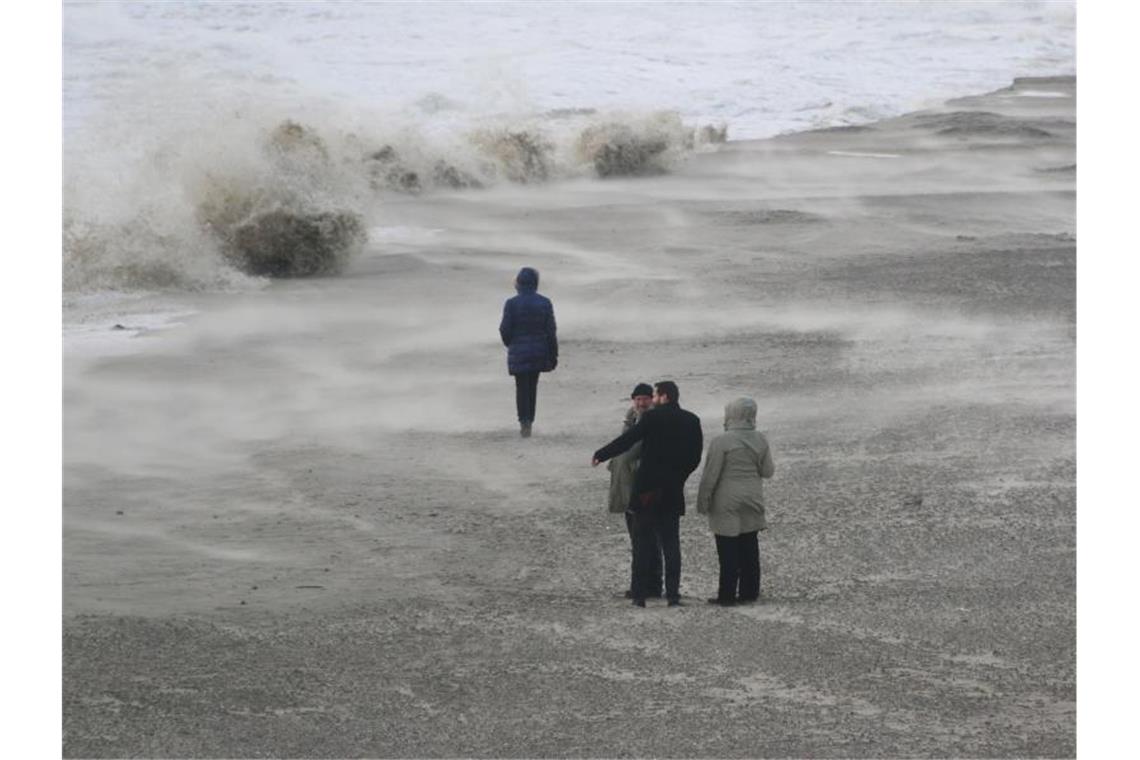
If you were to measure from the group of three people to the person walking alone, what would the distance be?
6.81 ft

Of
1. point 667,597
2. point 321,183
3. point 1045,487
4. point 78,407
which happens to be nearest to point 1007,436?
point 1045,487

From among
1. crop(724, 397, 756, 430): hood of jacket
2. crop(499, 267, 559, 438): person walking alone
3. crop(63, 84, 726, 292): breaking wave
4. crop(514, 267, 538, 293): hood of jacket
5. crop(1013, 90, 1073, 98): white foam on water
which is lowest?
crop(724, 397, 756, 430): hood of jacket

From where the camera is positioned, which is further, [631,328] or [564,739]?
[631,328]

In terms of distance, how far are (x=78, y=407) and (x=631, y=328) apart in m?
3.32

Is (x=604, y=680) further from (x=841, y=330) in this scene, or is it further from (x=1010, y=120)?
(x=1010, y=120)

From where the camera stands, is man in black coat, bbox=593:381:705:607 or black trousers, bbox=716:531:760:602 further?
black trousers, bbox=716:531:760:602

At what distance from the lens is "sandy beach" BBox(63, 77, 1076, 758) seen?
6.02 metres

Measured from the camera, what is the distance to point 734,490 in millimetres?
6844

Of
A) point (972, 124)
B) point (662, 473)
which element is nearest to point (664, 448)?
point (662, 473)

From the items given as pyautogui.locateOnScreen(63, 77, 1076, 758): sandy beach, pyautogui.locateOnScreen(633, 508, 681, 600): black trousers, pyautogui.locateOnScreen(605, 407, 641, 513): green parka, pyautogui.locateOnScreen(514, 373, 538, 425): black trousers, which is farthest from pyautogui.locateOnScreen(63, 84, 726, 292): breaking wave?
pyautogui.locateOnScreen(633, 508, 681, 600): black trousers

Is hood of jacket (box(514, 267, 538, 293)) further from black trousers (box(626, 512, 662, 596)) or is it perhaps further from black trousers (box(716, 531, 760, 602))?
black trousers (box(716, 531, 760, 602))

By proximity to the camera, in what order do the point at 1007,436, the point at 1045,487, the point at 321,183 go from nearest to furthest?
the point at 1045,487 → the point at 1007,436 → the point at 321,183

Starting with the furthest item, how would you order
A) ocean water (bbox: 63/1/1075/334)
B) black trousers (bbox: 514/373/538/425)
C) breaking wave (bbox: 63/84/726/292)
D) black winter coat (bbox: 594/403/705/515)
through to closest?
breaking wave (bbox: 63/84/726/292)
ocean water (bbox: 63/1/1075/334)
black trousers (bbox: 514/373/538/425)
black winter coat (bbox: 594/403/705/515)

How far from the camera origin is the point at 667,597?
6949 mm
